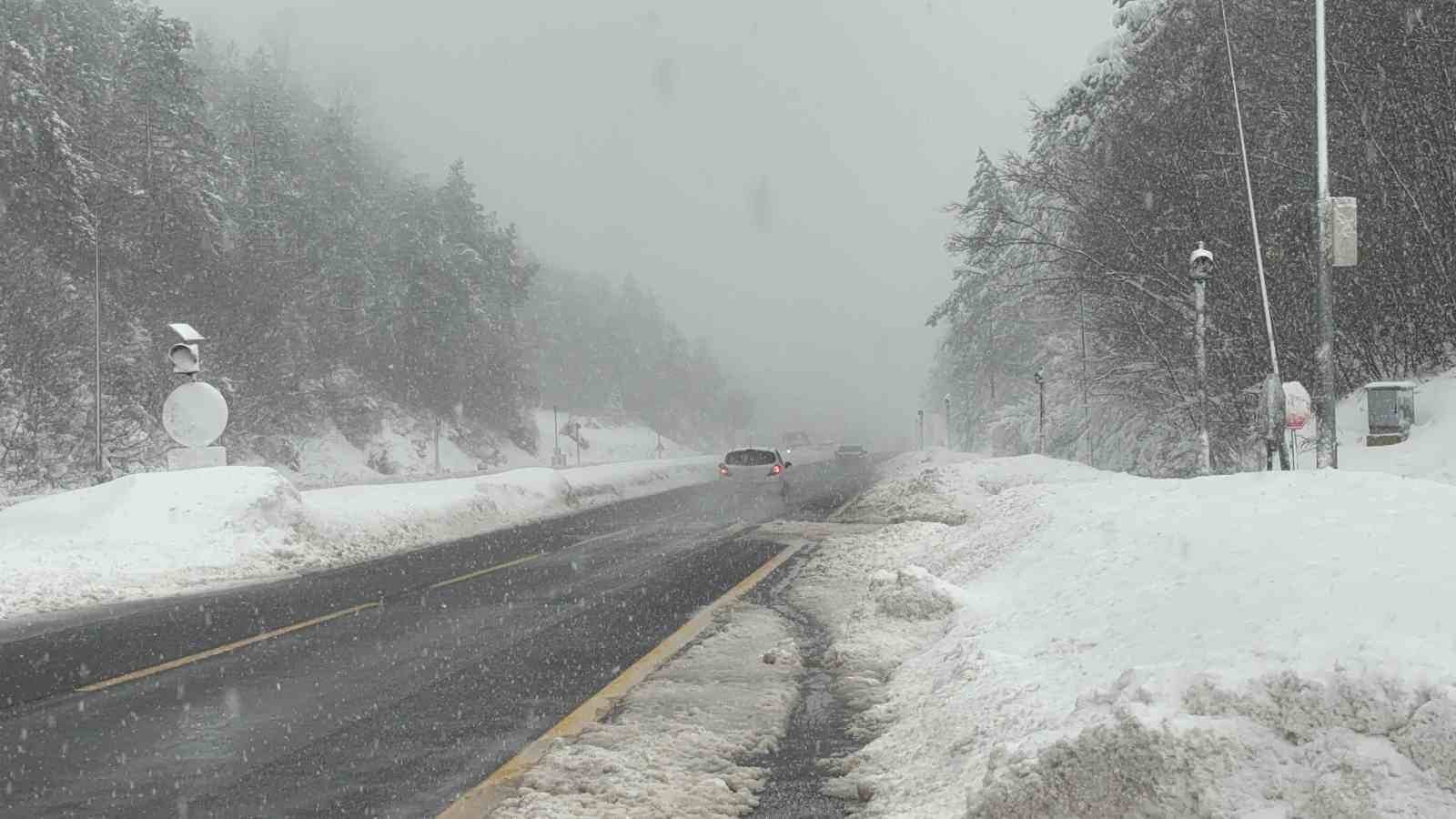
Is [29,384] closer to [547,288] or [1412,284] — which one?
[1412,284]

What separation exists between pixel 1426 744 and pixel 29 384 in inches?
1433

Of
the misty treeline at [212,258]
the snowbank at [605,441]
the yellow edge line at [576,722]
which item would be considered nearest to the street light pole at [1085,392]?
the yellow edge line at [576,722]

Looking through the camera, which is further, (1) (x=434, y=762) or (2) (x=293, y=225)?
(2) (x=293, y=225)

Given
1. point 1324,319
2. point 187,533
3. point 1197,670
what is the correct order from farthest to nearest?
1. point 187,533
2. point 1324,319
3. point 1197,670

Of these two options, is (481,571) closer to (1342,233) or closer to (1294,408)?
(1294,408)

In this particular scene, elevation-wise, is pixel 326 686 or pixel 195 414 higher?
pixel 195 414

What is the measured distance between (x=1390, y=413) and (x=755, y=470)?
17465 mm

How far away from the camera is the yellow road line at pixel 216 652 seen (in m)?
7.31

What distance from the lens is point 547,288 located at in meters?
119

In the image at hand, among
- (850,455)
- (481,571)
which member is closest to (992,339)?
(850,455)

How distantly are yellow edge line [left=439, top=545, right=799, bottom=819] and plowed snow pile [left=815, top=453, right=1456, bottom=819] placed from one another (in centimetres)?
140

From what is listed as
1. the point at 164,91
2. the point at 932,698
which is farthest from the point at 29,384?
the point at 932,698

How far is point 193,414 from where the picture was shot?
17.8 meters

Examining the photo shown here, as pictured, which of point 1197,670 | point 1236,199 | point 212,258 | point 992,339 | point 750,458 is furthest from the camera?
point 992,339
